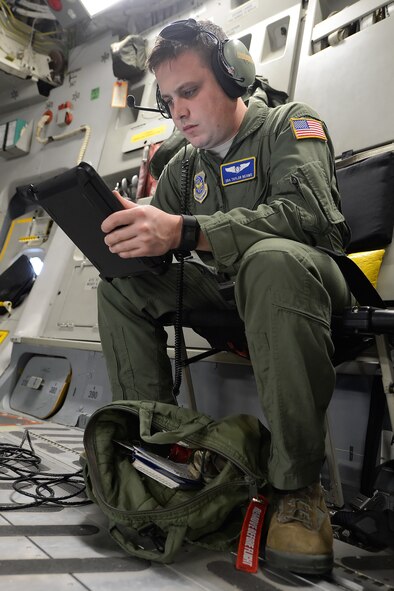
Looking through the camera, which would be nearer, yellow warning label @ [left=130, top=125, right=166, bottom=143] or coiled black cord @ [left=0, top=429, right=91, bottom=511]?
coiled black cord @ [left=0, top=429, right=91, bottom=511]

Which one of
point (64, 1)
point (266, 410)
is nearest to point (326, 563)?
point (266, 410)

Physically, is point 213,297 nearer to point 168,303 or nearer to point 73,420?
point 168,303

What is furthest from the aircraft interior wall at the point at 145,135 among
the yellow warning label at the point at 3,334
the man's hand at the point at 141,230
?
the man's hand at the point at 141,230

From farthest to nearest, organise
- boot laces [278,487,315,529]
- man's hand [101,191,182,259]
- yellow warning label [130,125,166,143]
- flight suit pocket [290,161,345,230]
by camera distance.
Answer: yellow warning label [130,125,166,143] < flight suit pocket [290,161,345,230] < man's hand [101,191,182,259] < boot laces [278,487,315,529]

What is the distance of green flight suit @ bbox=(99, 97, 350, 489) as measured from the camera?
93 cm

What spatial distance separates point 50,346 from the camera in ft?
9.20

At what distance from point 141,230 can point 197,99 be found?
58cm

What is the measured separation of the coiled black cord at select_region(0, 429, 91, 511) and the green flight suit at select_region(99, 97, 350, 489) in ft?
0.94

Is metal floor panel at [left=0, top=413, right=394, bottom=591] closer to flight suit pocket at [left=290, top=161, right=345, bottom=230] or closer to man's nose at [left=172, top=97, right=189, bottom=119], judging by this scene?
flight suit pocket at [left=290, top=161, right=345, bottom=230]

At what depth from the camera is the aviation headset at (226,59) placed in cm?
138

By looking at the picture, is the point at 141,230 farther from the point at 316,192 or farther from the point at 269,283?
the point at 316,192

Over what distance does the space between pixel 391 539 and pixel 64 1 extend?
13.4ft

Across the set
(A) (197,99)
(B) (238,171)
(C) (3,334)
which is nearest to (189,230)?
(B) (238,171)

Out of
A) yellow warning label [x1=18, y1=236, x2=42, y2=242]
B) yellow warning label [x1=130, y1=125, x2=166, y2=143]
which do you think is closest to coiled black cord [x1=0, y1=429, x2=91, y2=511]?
yellow warning label [x1=130, y1=125, x2=166, y2=143]
